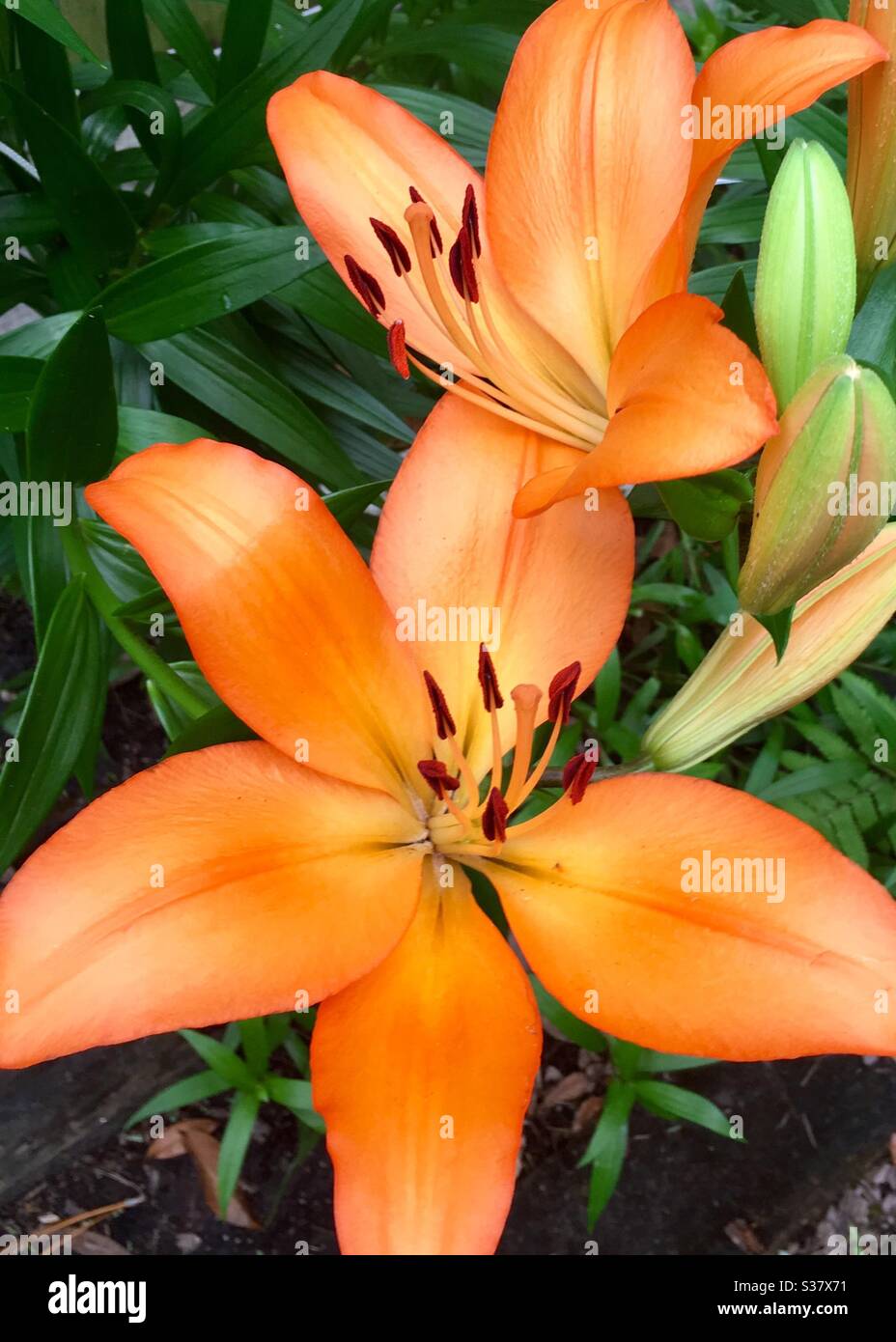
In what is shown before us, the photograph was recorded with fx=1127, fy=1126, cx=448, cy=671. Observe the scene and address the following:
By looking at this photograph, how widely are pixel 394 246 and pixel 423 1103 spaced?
42cm

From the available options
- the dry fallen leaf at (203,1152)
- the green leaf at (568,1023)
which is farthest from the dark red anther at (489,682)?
the dry fallen leaf at (203,1152)

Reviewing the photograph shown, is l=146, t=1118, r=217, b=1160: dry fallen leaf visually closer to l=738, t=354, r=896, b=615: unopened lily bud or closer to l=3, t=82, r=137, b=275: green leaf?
l=3, t=82, r=137, b=275: green leaf

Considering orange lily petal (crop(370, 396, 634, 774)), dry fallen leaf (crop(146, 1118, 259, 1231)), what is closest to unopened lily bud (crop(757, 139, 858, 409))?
orange lily petal (crop(370, 396, 634, 774))

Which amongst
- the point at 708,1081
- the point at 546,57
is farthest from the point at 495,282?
the point at 708,1081

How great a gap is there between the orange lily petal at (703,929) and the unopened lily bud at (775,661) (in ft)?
0.24

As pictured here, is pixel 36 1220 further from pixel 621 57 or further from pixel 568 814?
pixel 621 57

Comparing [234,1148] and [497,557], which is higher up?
[497,557]

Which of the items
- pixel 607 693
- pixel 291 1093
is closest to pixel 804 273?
pixel 607 693

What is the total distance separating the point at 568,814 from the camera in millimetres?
568

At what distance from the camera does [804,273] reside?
477 mm

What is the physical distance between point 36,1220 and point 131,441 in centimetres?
97

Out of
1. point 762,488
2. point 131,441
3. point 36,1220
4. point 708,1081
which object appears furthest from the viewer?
point 708,1081

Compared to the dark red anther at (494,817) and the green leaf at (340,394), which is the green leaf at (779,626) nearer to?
the dark red anther at (494,817)

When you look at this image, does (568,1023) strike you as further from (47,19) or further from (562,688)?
(47,19)
